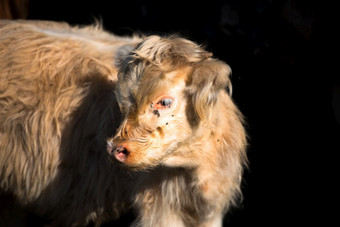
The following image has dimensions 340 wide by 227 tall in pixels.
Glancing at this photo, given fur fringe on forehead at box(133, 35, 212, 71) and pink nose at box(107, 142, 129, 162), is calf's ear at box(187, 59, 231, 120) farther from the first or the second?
pink nose at box(107, 142, 129, 162)

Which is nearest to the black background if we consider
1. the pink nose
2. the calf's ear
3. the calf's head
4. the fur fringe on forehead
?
the fur fringe on forehead

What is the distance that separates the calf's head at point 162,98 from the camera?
3.08m

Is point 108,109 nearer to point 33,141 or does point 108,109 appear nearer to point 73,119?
point 73,119

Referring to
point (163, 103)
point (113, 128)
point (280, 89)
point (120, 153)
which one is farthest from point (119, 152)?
point (280, 89)

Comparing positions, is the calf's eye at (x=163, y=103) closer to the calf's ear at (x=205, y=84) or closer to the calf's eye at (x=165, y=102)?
the calf's eye at (x=165, y=102)

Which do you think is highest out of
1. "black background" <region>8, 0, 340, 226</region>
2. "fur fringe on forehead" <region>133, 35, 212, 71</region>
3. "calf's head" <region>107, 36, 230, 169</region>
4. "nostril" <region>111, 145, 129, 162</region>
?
"fur fringe on forehead" <region>133, 35, 212, 71</region>

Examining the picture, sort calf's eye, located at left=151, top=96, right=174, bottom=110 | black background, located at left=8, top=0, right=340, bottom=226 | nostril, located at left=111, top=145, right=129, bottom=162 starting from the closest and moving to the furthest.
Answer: nostril, located at left=111, top=145, right=129, bottom=162 < calf's eye, located at left=151, top=96, right=174, bottom=110 < black background, located at left=8, top=0, right=340, bottom=226

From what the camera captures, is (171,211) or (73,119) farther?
(73,119)

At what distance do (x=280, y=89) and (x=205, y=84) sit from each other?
2267mm

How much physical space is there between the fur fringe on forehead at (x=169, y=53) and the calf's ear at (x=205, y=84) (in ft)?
0.28

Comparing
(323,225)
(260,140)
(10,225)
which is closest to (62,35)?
(10,225)

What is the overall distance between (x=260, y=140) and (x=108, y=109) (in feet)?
7.68

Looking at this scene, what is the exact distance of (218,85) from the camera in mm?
3225

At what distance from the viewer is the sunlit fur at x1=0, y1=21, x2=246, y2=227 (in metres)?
3.17
